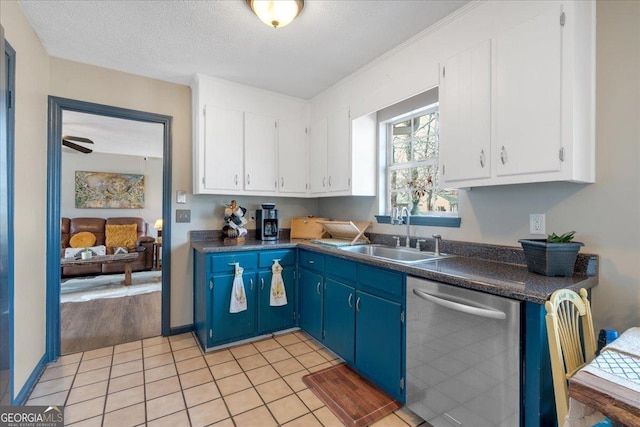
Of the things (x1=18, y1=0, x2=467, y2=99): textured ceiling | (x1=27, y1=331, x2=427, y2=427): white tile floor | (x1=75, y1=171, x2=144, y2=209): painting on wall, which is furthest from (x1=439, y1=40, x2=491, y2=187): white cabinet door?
(x1=75, y1=171, x2=144, y2=209): painting on wall

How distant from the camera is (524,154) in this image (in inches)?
59.5

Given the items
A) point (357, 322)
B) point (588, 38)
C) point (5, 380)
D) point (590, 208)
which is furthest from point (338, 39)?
point (5, 380)

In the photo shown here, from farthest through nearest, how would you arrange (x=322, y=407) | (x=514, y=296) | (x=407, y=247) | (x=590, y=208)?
(x=407, y=247)
(x=322, y=407)
(x=590, y=208)
(x=514, y=296)

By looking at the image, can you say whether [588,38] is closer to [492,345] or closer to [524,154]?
[524,154]

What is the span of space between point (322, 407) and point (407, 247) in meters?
1.29

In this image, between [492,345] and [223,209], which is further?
[223,209]

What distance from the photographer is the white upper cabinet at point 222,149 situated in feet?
9.02

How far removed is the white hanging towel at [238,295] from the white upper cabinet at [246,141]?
82 cm

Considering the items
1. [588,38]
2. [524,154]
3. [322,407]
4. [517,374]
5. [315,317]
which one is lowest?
[322,407]

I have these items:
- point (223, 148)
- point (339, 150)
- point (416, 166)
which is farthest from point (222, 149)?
point (416, 166)

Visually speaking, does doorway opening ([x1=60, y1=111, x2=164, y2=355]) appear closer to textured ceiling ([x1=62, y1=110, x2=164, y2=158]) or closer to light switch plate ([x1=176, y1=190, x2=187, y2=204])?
textured ceiling ([x1=62, y1=110, x2=164, y2=158])

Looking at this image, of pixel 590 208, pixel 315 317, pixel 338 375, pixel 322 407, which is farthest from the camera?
pixel 315 317

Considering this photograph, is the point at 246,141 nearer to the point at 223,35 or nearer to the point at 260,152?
A: the point at 260,152

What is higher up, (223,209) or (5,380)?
(223,209)
